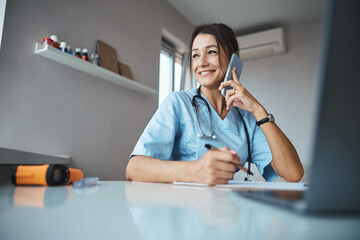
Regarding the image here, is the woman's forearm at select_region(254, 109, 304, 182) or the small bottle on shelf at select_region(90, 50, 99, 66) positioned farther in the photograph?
the small bottle on shelf at select_region(90, 50, 99, 66)

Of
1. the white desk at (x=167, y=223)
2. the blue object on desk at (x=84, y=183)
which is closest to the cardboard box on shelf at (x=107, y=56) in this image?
the blue object on desk at (x=84, y=183)

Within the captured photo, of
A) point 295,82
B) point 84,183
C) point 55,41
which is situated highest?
point 295,82

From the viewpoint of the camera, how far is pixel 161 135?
1.07 meters

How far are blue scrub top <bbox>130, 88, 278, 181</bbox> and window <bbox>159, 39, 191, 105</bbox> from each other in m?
2.60

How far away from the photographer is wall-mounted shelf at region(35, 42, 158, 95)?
1.95 m

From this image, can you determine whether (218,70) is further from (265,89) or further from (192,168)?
(265,89)

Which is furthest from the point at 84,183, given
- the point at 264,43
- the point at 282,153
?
the point at 264,43

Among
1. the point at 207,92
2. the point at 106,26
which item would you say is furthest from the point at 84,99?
the point at 207,92

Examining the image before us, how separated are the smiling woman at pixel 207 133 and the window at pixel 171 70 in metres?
2.44

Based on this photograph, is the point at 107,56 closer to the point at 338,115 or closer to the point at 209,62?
the point at 209,62

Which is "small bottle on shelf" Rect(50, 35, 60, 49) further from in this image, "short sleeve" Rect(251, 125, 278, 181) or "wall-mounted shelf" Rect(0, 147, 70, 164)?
"short sleeve" Rect(251, 125, 278, 181)

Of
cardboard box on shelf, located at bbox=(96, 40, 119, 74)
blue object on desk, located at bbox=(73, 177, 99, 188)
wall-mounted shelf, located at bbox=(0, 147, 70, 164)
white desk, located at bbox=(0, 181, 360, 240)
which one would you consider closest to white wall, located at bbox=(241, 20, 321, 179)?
cardboard box on shelf, located at bbox=(96, 40, 119, 74)

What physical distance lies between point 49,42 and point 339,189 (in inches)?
86.2

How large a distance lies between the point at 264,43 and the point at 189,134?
3607mm
